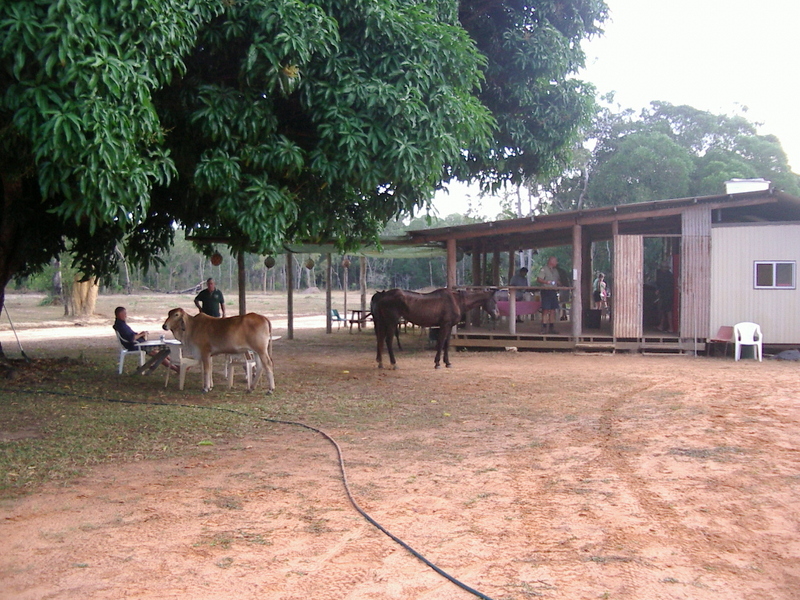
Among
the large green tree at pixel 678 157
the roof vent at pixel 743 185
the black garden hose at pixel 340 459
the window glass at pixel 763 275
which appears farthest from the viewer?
the large green tree at pixel 678 157

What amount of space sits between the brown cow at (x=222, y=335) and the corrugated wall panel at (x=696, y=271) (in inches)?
376

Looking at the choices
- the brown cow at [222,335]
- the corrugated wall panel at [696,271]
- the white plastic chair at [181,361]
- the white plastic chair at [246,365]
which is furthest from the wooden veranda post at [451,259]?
the white plastic chair at [181,361]

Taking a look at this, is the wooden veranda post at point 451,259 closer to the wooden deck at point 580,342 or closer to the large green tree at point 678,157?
the wooden deck at point 580,342

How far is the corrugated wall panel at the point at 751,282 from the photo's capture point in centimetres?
1481

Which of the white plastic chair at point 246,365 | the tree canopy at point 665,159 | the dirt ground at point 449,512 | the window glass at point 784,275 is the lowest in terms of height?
the dirt ground at point 449,512

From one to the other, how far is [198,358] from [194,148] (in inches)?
120

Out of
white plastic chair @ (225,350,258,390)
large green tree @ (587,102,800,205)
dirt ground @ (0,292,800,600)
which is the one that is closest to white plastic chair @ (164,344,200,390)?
white plastic chair @ (225,350,258,390)

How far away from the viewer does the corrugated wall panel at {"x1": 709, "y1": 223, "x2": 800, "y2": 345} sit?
1481 centimetres

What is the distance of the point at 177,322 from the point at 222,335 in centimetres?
78

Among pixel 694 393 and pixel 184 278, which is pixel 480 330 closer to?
pixel 694 393

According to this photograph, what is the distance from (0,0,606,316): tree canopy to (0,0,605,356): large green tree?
20mm

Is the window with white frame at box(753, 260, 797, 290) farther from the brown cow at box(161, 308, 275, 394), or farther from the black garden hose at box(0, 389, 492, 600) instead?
the black garden hose at box(0, 389, 492, 600)

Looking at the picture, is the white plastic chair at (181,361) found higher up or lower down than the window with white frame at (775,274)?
lower down

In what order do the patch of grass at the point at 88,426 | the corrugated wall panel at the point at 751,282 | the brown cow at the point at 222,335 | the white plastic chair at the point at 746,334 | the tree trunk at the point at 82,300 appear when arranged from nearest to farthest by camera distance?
the patch of grass at the point at 88,426, the brown cow at the point at 222,335, the white plastic chair at the point at 746,334, the corrugated wall panel at the point at 751,282, the tree trunk at the point at 82,300
